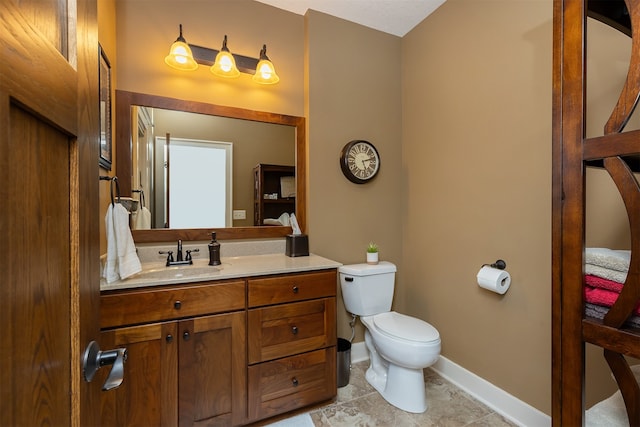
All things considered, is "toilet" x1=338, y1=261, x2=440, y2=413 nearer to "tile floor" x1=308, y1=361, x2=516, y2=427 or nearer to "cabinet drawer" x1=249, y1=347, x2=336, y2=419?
"tile floor" x1=308, y1=361, x2=516, y2=427

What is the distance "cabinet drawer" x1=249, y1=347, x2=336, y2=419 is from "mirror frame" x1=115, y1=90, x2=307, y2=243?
88 centimetres

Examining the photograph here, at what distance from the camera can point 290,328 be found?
1657mm

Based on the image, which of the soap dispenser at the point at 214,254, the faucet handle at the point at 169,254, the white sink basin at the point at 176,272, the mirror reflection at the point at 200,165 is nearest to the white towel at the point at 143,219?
the mirror reflection at the point at 200,165

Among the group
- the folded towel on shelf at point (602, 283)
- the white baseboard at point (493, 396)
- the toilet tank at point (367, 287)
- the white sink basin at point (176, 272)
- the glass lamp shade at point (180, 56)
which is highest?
the glass lamp shade at point (180, 56)

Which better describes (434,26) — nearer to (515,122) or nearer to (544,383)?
(515,122)

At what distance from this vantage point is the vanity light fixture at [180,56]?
1808mm

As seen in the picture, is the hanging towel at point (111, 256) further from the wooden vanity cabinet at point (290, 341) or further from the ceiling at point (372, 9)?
the ceiling at point (372, 9)

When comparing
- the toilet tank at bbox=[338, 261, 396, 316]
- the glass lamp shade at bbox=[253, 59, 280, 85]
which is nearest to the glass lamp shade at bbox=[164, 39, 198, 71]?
the glass lamp shade at bbox=[253, 59, 280, 85]

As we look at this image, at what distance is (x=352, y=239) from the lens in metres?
2.36

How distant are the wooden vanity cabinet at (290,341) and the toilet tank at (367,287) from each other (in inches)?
13.1

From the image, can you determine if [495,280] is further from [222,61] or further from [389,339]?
[222,61]

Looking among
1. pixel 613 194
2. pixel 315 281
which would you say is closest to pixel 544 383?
pixel 613 194

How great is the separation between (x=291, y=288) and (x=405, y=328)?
0.77 m

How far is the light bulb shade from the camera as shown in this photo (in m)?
2.06
